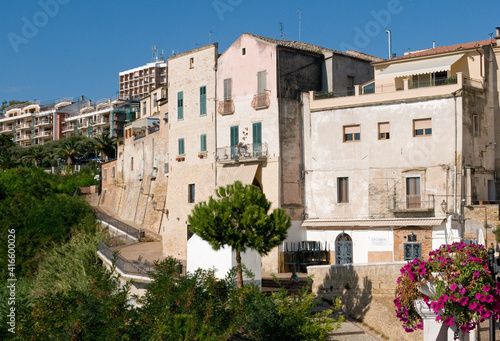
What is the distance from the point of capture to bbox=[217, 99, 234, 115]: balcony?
35.6 meters

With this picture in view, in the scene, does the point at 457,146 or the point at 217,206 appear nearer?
the point at 217,206

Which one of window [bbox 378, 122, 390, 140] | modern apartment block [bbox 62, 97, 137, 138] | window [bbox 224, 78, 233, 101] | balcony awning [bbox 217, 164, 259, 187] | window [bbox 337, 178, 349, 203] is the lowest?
window [bbox 337, 178, 349, 203]

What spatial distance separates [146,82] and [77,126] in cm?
1233

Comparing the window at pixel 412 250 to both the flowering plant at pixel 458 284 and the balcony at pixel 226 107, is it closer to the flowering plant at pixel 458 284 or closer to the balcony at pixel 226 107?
the balcony at pixel 226 107

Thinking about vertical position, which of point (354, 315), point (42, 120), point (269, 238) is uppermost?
point (42, 120)

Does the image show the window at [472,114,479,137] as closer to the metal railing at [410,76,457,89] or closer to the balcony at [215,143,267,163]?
the metal railing at [410,76,457,89]

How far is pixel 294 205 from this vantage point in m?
33.2

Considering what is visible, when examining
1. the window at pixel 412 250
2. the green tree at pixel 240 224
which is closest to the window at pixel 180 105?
the window at pixel 412 250

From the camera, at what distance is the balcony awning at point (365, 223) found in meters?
29.7

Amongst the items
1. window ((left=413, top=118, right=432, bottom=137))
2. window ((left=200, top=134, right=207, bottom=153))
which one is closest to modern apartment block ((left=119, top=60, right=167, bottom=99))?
window ((left=200, top=134, right=207, bottom=153))

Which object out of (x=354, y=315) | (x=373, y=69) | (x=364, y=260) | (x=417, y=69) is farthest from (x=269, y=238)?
(x=373, y=69)

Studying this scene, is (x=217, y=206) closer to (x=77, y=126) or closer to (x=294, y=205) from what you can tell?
(x=294, y=205)

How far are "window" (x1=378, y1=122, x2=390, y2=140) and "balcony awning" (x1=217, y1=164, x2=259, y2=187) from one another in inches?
227

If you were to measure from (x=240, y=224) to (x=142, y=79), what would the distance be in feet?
260
